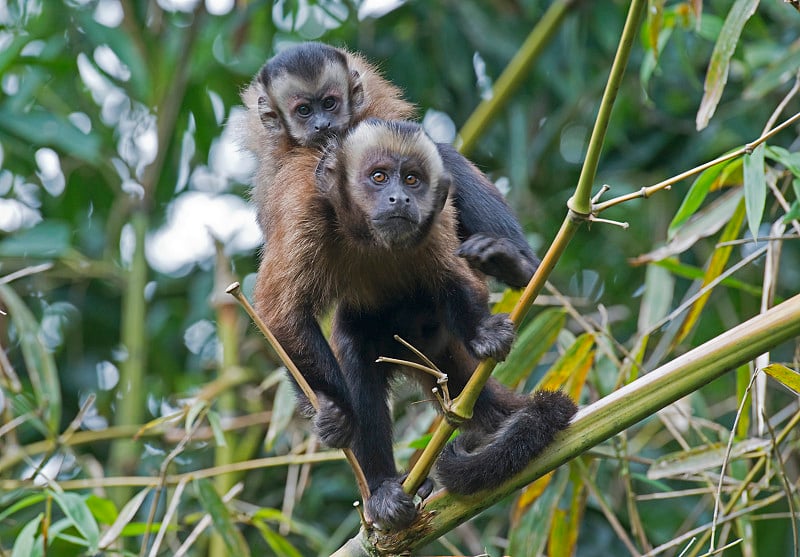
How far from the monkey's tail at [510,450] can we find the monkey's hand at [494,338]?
0.20 metres

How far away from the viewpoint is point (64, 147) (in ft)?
16.1

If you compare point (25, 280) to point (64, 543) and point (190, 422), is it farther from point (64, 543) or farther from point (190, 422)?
point (190, 422)

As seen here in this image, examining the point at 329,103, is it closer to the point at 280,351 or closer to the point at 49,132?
the point at 49,132

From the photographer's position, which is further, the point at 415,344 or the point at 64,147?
the point at 64,147

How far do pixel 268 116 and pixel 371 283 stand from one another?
4.04ft

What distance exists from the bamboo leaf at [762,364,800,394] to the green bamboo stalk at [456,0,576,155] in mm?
2410

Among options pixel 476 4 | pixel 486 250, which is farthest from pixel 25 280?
pixel 486 250

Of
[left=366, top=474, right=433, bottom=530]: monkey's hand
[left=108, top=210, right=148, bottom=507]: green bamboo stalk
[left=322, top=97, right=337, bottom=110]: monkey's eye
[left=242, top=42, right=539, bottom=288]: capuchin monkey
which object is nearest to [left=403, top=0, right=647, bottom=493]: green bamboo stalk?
[left=366, top=474, right=433, bottom=530]: monkey's hand

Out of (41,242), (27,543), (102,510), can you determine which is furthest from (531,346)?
(41,242)

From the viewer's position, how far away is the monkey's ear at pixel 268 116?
163 inches

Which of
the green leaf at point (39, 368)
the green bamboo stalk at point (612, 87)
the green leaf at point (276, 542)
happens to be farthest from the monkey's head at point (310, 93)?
the green bamboo stalk at point (612, 87)

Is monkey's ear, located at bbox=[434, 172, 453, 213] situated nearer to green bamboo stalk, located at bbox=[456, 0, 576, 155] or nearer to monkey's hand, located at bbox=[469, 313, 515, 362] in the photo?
monkey's hand, located at bbox=[469, 313, 515, 362]

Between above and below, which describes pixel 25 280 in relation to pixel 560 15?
below

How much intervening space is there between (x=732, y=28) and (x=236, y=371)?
2709 millimetres
